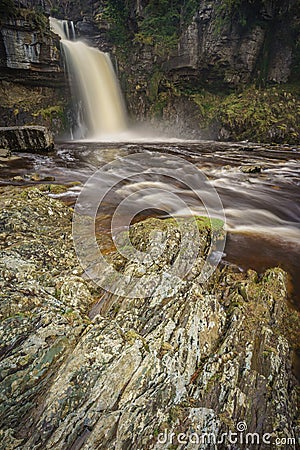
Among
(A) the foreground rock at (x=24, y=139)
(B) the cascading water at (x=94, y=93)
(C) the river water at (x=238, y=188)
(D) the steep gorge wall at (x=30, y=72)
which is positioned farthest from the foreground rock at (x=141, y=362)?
(D) the steep gorge wall at (x=30, y=72)

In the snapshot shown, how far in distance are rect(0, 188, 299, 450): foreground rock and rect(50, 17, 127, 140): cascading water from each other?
1752cm

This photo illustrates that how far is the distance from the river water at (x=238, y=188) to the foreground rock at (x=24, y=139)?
28.1 inches

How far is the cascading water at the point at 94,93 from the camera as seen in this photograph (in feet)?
60.6

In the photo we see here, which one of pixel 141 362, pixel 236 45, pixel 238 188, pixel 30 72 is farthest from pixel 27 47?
pixel 141 362

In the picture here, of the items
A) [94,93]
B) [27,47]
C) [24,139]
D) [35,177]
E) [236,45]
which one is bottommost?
[35,177]

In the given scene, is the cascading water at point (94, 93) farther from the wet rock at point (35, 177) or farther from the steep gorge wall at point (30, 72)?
the wet rock at point (35, 177)

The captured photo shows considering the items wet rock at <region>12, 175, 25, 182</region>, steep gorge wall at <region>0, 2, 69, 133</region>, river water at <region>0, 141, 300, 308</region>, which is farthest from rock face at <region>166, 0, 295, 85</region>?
wet rock at <region>12, 175, 25, 182</region>

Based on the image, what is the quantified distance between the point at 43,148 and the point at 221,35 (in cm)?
1469

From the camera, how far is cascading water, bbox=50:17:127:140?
18.5m

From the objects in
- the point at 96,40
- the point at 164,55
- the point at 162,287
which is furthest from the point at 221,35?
the point at 162,287

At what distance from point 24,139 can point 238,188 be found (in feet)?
31.1

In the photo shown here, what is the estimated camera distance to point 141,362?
5.90ft

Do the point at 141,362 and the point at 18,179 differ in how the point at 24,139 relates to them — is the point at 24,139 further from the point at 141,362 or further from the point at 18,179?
the point at 141,362

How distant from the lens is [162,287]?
243 centimetres
